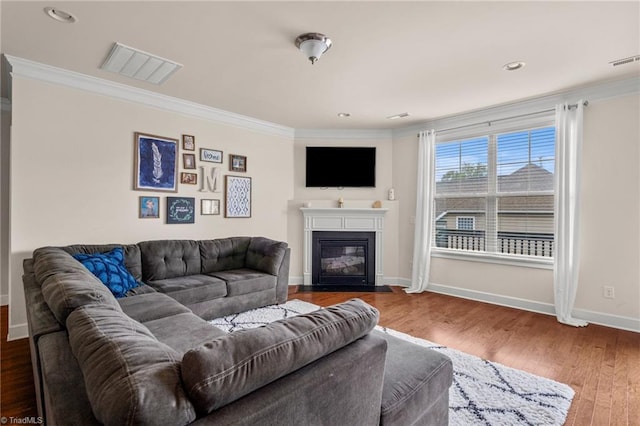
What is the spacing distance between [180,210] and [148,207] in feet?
1.24

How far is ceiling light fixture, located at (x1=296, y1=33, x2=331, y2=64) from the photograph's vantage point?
7.91ft

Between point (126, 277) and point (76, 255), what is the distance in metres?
0.46

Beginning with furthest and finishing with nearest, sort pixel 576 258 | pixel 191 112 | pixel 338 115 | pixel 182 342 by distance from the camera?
pixel 338 115
pixel 191 112
pixel 576 258
pixel 182 342

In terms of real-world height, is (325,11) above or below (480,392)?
above

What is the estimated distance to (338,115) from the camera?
4.52m

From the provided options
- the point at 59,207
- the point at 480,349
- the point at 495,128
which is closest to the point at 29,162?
the point at 59,207

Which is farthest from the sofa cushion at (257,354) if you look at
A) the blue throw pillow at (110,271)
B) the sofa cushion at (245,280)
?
the sofa cushion at (245,280)

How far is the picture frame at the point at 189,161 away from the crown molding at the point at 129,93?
0.53 meters

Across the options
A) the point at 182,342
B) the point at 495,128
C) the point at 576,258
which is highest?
the point at 495,128

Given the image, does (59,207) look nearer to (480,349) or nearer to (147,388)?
(147,388)

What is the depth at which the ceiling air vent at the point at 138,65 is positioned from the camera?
8.95ft

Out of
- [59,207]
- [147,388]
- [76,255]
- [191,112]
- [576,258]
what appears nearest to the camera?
[147,388]

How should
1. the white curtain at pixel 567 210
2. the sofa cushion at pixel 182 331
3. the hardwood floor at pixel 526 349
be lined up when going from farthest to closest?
1. the white curtain at pixel 567 210
2. the hardwood floor at pixel 526 349
3. the sofa cushion at pixel 182 331

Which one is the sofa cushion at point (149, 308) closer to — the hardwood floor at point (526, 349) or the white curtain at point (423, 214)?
the hardwood floor at point (526, 349)
